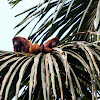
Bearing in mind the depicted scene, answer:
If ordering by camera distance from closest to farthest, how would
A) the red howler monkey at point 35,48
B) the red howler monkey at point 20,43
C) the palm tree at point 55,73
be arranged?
the palm tree at point 55,73 < the red howler monkey at point 35,48 < the red howler monkey at point 20,43

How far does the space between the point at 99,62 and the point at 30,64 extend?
49 cm

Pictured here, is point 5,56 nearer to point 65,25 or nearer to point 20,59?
point 20,59

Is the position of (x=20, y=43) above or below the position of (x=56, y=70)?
above

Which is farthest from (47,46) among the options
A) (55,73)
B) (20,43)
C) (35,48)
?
(55,73)

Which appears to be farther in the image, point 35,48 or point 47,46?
point 47,46

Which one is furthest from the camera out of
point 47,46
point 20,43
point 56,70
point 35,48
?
point 20,43

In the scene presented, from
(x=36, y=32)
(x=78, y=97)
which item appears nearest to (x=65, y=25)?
(x=36, y=32)

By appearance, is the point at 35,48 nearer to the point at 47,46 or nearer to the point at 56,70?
the point at 47,46

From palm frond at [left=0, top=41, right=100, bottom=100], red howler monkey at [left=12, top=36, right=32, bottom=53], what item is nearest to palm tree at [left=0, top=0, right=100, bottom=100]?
palm frond at [left=0, top=41, right=100, bottom=100]

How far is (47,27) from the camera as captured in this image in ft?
7.71

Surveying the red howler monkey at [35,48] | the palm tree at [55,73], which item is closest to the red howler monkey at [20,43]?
the red howler monkey at [35,48]

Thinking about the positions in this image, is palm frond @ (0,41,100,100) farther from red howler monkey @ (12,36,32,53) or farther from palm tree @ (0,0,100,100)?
red howler monkey @ (12,36,32,53)

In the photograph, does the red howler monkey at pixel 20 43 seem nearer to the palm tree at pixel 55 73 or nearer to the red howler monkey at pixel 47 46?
the red howler monkey at pixel 47 46

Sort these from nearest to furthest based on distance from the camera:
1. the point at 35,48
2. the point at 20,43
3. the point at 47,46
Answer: the point at 35,48 < the point at 47,46 < the point at 20,43
